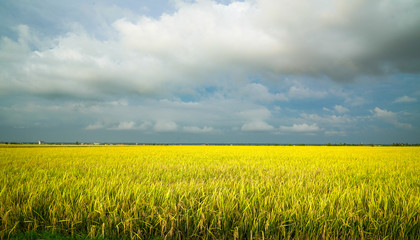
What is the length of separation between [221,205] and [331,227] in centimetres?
143

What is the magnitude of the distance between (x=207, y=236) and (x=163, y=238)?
1.70 feet

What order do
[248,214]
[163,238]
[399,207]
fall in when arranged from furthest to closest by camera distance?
[399,207] < [248,214] < [163,238]

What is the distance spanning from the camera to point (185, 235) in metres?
2.44

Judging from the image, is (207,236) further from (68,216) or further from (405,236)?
(405,236)

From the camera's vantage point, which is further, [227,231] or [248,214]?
[248,214]

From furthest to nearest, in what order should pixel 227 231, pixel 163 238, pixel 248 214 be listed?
pixel 248 214
pixel 227 231
pixel 163 238

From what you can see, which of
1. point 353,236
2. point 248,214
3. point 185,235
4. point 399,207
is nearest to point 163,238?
point 185,235

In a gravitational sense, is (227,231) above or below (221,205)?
below

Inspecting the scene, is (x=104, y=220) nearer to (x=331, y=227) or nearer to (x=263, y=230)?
(x=263, y=230)

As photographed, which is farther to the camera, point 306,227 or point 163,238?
point 306,227

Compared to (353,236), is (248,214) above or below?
above

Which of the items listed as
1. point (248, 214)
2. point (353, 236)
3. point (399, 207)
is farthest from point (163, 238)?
point (399, 207)

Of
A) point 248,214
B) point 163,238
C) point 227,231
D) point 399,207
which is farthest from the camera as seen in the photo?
point 399,207

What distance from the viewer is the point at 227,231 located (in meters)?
2.42
